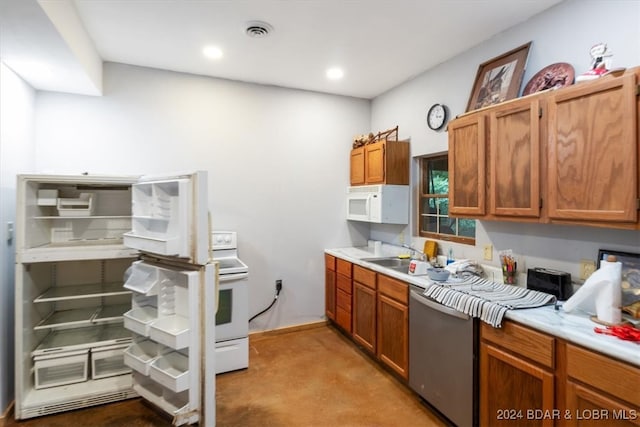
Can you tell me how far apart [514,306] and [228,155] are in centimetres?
288

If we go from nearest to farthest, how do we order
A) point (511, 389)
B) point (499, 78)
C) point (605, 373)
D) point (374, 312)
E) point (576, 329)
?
point (605, 373), point (576, 329), point (511, 389), point (499, 78), point (374, 312)

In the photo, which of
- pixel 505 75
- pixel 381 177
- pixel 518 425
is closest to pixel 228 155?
pixel 381 177

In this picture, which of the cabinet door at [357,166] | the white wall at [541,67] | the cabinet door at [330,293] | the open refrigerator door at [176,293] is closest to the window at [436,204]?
the white wall at [541,67]

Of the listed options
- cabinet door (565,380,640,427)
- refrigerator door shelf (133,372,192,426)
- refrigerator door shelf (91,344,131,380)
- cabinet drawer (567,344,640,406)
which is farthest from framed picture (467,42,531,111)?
refrigerator door shelf (91,344,131,380)

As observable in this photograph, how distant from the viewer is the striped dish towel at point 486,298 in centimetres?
181

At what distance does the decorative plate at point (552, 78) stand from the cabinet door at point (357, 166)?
1.77 m

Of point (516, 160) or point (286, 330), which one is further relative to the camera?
point (286, 330)

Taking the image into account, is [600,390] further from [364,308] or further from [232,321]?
[232,321]

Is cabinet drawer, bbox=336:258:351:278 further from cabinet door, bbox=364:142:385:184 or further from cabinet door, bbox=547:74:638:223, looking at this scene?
cabinet door, bbox=547:74:638:223

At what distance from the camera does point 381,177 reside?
342 centimetres

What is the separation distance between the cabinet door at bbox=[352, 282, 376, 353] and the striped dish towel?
0.84 metres

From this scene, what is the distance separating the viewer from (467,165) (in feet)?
7.83

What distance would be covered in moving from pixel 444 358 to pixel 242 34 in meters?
2.76

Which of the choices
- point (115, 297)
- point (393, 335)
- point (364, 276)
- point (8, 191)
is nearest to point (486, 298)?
point (393, 335)
